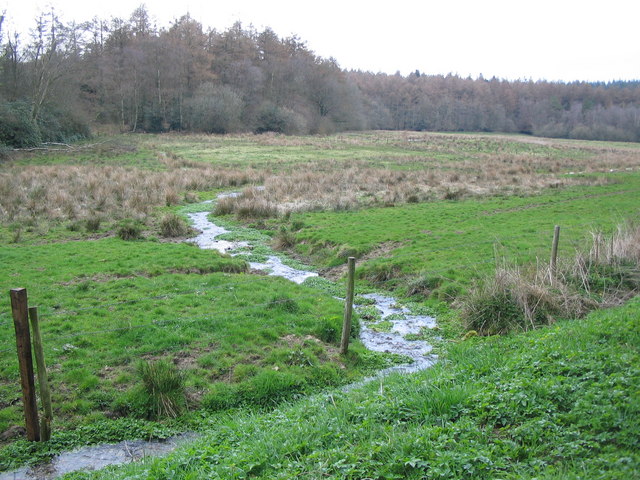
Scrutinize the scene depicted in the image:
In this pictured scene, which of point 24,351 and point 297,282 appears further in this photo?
point 297,282

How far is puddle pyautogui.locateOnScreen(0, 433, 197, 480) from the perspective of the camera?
5.94 metres

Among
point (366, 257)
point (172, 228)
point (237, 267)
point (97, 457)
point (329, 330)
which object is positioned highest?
point (172, 228)

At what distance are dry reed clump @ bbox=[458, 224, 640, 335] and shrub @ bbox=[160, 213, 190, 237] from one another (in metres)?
11.7

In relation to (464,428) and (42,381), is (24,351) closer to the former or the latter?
(42,381)

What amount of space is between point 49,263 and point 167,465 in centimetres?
1050

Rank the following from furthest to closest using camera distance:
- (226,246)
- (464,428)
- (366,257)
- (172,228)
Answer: (172,228) < (226,246) < (366,257) < (464,428)

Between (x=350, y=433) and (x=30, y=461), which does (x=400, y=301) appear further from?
(x=30, y=461)

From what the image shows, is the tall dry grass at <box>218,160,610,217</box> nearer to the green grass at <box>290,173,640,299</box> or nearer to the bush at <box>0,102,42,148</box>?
the green grass at <box>290,173,640,299</box>

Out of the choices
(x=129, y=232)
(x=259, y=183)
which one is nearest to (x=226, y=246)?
(x=129, y=232)

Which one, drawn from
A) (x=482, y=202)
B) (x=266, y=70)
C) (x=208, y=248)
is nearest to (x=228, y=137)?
(x=266, y=70)

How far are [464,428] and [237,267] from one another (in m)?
10.2

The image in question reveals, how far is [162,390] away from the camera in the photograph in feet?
24.4

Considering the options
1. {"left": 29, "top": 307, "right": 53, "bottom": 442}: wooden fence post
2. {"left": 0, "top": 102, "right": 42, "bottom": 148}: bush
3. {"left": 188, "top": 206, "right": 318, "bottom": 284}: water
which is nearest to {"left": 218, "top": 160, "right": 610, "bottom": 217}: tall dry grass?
{"left": 188, "top": 206, "right": 318, "bottom": 284}: water

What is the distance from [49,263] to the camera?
1380 centimetres
